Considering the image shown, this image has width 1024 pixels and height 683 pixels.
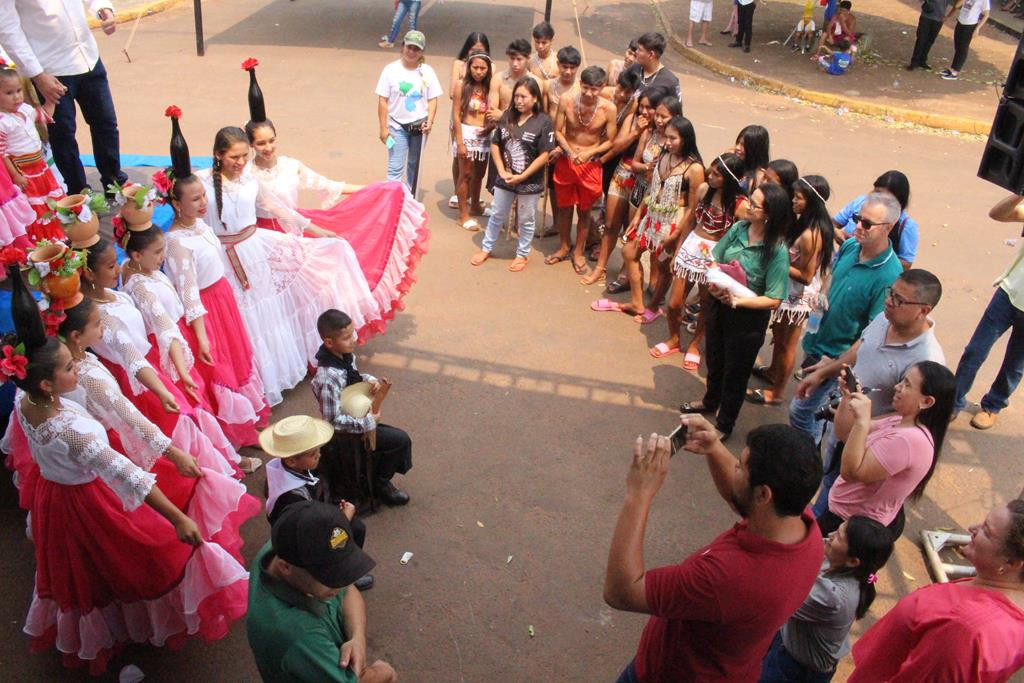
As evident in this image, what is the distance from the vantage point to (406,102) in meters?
7.57

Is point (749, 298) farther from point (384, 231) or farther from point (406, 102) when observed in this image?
point (406, 102)

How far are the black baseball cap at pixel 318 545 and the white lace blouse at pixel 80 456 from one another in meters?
1.08

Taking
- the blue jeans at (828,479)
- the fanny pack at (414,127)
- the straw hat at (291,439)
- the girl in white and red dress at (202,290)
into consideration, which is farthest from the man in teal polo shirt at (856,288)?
the fanny pack at (414,127)

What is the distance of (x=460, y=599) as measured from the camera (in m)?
4.16

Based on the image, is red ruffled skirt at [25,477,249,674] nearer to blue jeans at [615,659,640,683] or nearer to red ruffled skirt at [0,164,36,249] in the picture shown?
blue jeans at [615,659,640,683]

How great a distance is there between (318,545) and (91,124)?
5.72m

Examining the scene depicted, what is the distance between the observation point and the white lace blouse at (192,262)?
14.9 feet

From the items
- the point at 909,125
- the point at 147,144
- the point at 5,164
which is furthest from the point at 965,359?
the point at 147,144

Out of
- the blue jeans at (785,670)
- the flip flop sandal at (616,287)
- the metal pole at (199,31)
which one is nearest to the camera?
the blue jeans at (785,670)

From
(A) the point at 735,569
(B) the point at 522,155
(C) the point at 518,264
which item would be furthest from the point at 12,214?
(A) the point at 735,569

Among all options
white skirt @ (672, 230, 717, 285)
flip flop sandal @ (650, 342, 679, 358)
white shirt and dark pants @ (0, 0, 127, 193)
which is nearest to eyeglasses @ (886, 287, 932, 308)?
white skirt @ (672, 230, 717, 285)

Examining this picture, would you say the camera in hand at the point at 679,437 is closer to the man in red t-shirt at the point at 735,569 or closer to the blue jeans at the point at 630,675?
the man in red t-shirt at the point at 735,569

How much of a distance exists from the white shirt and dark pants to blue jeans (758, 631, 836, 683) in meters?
6.01

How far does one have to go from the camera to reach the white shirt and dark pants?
562cm
